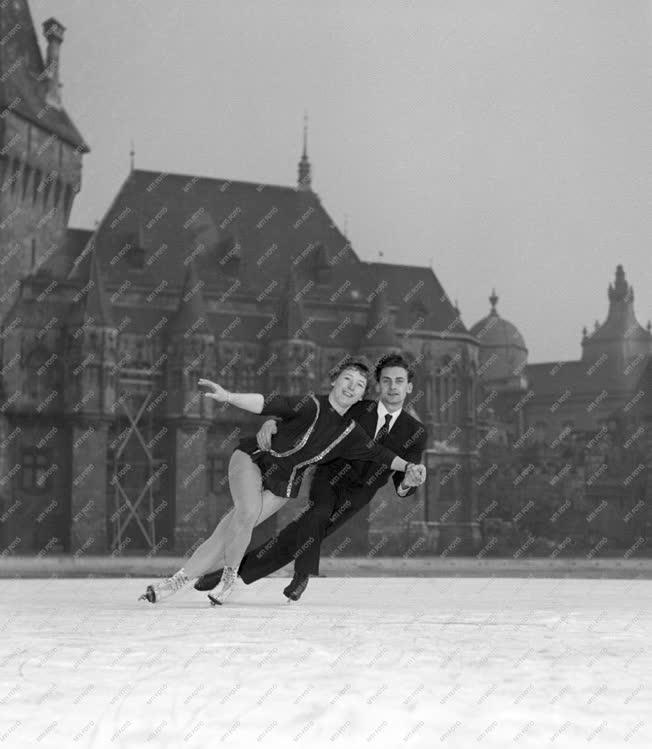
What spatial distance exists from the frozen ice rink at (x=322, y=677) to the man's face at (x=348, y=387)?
1199 millimetres

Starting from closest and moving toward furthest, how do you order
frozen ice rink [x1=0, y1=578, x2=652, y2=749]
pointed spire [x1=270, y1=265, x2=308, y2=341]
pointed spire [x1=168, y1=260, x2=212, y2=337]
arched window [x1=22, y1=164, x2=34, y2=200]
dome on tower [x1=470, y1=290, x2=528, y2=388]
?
frozen ice rink [x1=0, y1=578, x2=652, y2=749]
arched window [x1=22, y1=164, x2=34, y2=200]
pointed spire [x1=168, y1=260, x2=212, y2=337]
pointed spire [x1=270, y1=265, x2=308, y2=341]
dome on tower [x1=470, y1=290, x2=528, y2=388]

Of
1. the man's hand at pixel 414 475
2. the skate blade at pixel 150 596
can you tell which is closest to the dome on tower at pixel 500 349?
the skate blade at pixel 150 596

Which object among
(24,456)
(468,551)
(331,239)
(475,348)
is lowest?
(468,551)

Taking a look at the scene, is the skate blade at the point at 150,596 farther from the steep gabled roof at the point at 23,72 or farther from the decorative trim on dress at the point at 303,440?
the steep gabled roof at the point at 23,72

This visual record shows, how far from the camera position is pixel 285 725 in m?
3.32

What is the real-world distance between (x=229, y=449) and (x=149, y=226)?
1163 cm

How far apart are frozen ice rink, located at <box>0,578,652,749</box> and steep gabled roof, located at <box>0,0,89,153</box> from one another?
46580mm

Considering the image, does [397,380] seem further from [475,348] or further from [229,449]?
[475,348]

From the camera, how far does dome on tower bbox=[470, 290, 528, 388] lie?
100312 mm

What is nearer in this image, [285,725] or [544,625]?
[285,725]

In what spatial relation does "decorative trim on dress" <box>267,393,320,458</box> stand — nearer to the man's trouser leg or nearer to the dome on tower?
the man's trouser leg

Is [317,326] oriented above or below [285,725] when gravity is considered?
above

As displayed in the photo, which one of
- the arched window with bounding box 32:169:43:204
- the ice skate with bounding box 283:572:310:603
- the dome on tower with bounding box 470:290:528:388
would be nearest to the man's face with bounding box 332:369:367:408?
the ice skate with bounding box 283:572:310:603

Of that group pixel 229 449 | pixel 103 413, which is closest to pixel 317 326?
pixel 229 449
